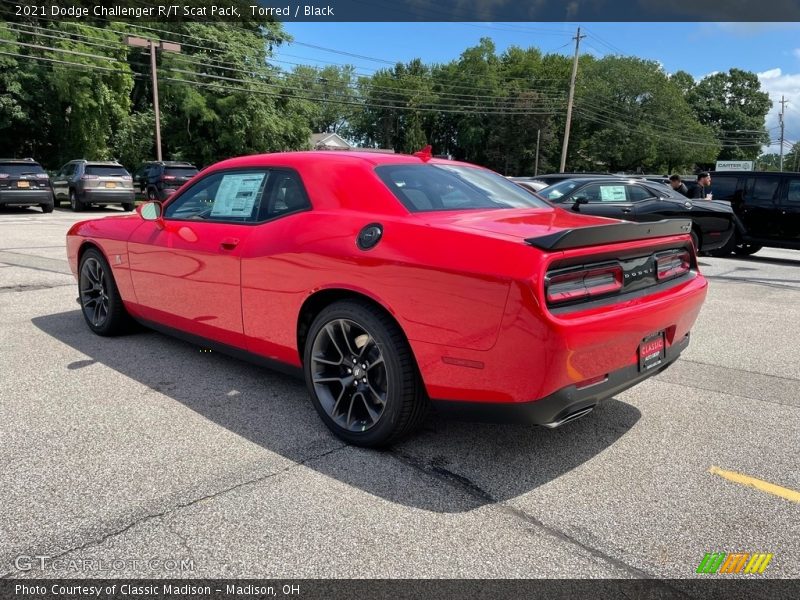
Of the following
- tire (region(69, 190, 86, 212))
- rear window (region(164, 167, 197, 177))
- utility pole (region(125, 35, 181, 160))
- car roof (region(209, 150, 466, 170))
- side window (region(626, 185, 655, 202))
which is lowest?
tire (region(69, 190, 86, 212))

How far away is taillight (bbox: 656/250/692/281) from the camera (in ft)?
10.7

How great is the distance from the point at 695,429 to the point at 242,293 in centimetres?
279

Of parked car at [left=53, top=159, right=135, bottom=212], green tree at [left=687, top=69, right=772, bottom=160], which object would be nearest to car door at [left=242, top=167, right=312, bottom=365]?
parked car at [left=53, top=159, right=135, bottom=212]

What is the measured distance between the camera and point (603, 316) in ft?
8.87

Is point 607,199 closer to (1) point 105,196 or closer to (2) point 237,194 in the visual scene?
(2) point 237,194

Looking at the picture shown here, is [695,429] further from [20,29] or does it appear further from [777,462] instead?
[20,29]

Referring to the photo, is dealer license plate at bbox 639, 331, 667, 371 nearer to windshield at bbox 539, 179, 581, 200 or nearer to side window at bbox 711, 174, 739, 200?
windshield at bbox 539, 179, 581, 200

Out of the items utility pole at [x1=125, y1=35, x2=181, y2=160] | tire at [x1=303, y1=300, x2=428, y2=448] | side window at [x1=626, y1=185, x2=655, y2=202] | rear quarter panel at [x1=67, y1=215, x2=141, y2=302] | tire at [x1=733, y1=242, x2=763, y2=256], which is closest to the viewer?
tire at [x1=303, y1=300, x2=428, y2=448]

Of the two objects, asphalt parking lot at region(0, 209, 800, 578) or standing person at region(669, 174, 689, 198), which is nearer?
asphalt parking lot at region(0, 209, 800, 578)

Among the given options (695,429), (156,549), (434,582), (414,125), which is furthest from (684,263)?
(414,125)

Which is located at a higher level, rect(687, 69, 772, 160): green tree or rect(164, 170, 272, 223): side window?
rect(687, 69, 772, 160): green tree

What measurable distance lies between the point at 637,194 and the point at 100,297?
31.6 ft

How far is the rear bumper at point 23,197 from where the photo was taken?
1888 cm

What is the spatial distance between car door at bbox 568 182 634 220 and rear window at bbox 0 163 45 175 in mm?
17321
